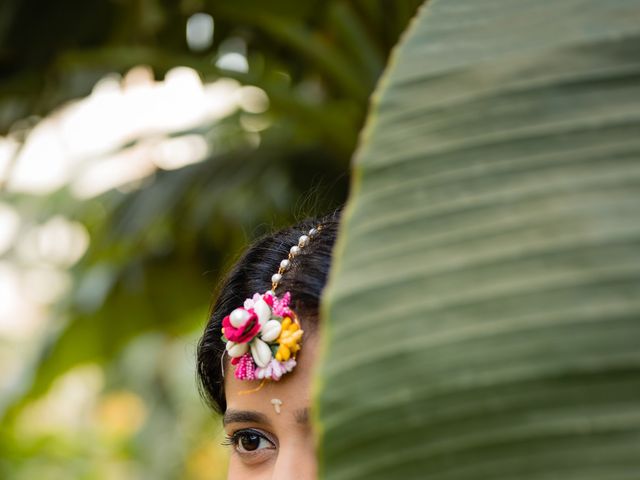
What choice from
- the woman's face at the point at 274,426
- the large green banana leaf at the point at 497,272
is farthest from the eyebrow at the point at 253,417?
the large green banana leaf at the point at 497,272

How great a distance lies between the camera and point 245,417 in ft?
3.28

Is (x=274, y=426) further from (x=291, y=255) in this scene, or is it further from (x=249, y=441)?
(x=291, y=255)

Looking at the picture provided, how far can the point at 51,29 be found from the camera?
1642mm

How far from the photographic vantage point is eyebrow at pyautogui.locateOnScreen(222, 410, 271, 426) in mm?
978

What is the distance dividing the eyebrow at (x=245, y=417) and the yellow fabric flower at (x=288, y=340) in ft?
0.24

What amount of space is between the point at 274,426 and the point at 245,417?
0.05m

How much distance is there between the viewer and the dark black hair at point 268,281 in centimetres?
102

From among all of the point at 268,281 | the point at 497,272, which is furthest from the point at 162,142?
the point at 497,272

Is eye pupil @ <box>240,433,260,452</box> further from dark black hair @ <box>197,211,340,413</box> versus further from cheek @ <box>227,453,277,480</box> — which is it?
dark black hair @ <box>197,211,340,413</box>

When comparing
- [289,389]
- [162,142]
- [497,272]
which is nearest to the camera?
[497,272]

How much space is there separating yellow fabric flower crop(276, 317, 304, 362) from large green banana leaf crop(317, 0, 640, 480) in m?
0.71

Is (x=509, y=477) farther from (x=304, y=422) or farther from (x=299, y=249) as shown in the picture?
(x=299, y=249)

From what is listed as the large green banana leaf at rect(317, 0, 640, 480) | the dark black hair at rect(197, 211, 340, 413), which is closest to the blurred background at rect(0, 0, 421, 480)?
the dark black hair at rect(197, 211, 340, 413)

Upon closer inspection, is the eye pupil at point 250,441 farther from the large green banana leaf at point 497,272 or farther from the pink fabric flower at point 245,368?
the large green banana leaf at point 497,272
